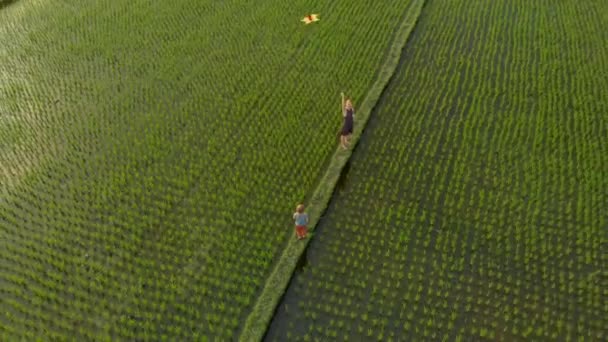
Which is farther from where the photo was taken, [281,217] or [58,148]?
[58,148]

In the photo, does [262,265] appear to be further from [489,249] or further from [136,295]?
[489,249]

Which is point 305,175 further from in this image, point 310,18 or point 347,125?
point 310,18

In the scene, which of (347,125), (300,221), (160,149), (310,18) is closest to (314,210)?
(300,221)

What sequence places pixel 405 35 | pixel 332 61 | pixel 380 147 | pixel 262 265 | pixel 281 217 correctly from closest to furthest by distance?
1. pixel 262 265
2. pixel 281 217
3. pixel 380 147
4. pixel 332 61
5. pixel 405 35

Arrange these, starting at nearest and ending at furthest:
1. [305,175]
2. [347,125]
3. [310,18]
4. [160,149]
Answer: [305,175], [347,125], [160,149], [310,18]

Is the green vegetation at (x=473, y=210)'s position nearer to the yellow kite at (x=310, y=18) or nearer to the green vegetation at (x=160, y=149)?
the green vegetation at (x=160, y=149)

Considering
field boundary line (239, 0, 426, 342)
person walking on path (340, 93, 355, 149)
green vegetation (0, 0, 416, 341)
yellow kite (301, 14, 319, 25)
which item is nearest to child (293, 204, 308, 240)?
field boundary line (239, 0, 426, 342)

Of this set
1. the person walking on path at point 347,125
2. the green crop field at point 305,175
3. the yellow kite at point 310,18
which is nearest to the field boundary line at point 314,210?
the green crop field at point 305,175

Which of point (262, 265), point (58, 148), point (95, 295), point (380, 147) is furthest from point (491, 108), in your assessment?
point (58, 148)
